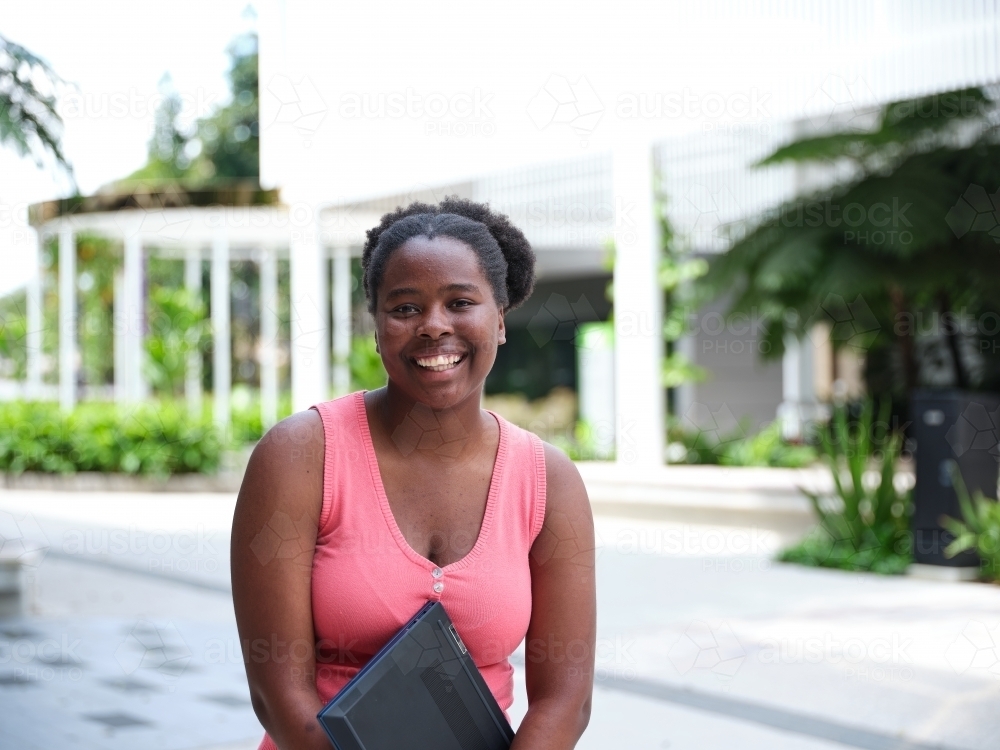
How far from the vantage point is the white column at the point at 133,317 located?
15.6 m

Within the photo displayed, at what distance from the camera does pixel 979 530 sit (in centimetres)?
719

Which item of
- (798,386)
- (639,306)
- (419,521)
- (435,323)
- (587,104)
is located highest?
(587,104)

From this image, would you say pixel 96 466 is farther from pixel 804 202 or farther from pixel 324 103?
pixel 804 202

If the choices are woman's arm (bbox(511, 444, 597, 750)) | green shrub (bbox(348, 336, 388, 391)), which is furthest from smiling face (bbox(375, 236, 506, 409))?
green shrub (bbox(348, 336, 388, 391))

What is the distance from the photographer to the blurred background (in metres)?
4.88

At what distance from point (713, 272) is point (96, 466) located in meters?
7.96

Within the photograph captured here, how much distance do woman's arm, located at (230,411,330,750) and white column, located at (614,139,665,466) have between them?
28.8ft

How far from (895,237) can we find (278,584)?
865 cm

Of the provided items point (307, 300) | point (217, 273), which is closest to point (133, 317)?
point (217, 273)

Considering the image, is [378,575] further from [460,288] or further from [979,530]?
[979,530]

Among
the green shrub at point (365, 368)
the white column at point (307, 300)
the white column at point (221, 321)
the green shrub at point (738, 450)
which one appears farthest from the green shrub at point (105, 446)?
the green shrub at point (738, 450)

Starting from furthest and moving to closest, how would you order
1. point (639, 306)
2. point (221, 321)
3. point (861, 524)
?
1. point (221, 321)
2. point (639, 306)
3. point (861, 524)

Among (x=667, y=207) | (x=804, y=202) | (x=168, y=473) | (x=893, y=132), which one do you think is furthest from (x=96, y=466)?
(x=893, y=132)

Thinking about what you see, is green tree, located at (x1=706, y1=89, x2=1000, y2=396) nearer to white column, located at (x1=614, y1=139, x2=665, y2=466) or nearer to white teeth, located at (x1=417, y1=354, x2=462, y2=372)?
white column, located at (x1=614, y1=139, x2=665, y2=466)
